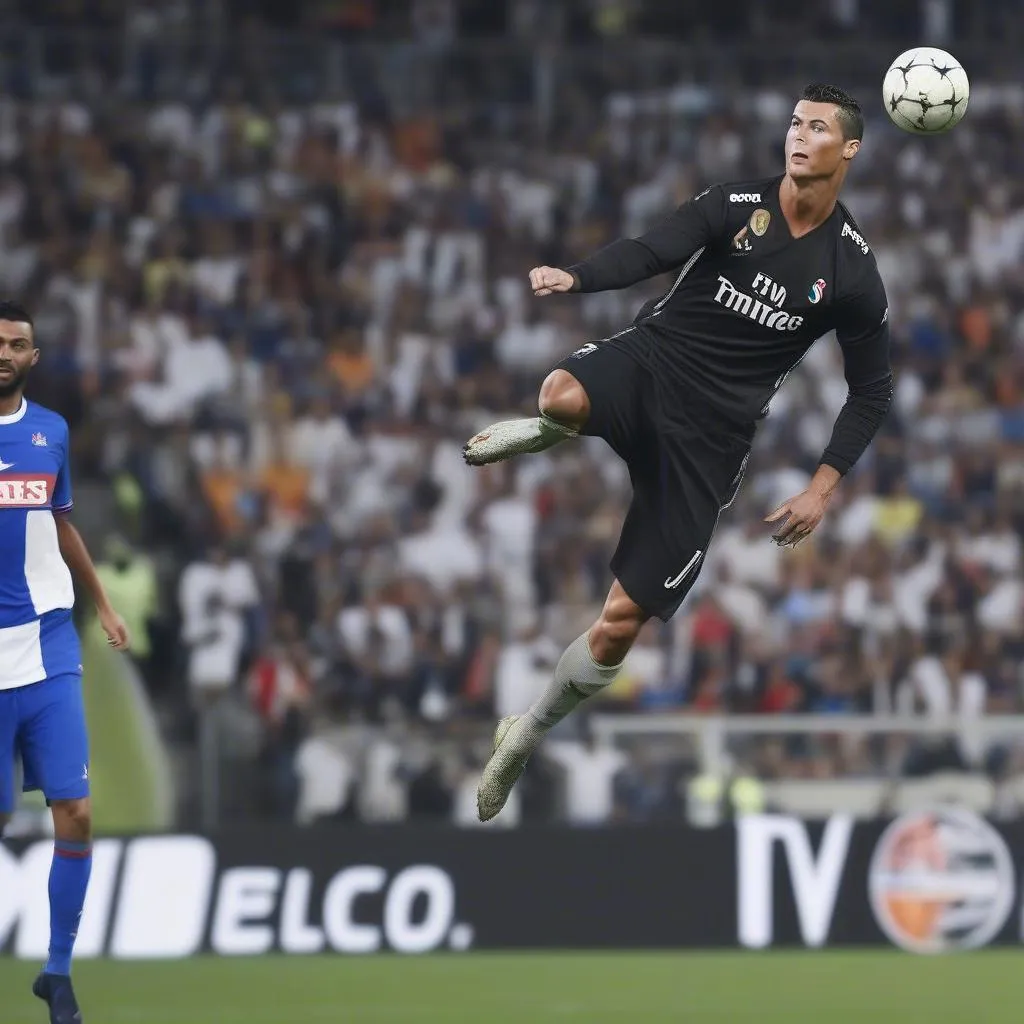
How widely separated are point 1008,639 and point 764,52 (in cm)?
760

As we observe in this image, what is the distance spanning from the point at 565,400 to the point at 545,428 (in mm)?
154

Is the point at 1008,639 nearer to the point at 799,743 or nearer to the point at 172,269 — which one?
the point at 799,743

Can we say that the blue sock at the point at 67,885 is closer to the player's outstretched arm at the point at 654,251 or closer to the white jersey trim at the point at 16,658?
the white jersey trim at the point at 16,658

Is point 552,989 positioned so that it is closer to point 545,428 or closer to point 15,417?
point 545,428

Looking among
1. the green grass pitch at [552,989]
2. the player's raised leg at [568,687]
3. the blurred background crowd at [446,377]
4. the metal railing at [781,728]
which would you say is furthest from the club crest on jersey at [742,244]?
the blurred background crowd at [446,377]

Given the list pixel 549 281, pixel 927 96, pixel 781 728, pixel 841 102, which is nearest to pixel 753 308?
pixel 841 102

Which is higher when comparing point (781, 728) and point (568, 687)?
point (568, 687)

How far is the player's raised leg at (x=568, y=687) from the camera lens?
29.6 ft

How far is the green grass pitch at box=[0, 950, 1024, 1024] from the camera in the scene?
409 inches

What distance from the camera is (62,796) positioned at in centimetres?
871

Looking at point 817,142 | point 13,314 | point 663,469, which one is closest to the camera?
point 817,142

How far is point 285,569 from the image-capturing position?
53.5 feet

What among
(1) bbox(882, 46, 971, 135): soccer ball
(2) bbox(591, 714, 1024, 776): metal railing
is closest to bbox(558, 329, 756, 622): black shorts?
(1) bbox(882, 46, 971, 135): soccer ball

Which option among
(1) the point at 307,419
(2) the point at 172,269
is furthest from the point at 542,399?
(2) the point at 172,269
